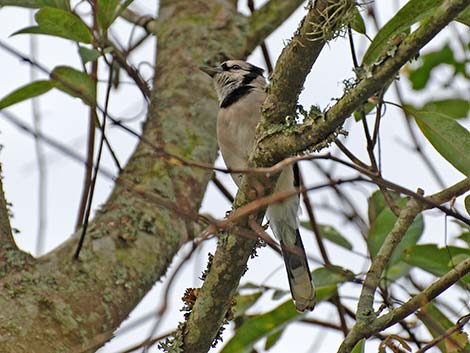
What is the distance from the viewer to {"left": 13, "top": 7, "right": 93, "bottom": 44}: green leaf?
2.59 m

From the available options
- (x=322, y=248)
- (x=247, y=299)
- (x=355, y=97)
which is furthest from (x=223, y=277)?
(x=322, y=248)

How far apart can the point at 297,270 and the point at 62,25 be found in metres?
1.23

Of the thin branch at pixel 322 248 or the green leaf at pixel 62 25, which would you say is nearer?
the green leaf at pixel 62 25

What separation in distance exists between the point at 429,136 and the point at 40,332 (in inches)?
46.2

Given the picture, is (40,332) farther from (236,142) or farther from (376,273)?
(236,142)

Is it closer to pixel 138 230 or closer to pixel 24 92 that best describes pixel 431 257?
pixel 138 230

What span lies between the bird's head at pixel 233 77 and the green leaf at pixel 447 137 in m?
1.24

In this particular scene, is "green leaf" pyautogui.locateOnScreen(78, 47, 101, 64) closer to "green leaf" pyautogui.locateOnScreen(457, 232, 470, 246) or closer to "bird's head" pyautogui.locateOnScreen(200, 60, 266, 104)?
"bird's head" pyautogui.locateOnScreen(200, 60, 266, 104)

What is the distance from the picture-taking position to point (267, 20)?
3.79 metres

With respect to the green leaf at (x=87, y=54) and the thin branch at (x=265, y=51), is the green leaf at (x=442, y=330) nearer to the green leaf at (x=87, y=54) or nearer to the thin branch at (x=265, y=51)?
the green leaf at (x=87, y=54)

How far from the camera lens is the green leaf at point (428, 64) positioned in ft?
13.8

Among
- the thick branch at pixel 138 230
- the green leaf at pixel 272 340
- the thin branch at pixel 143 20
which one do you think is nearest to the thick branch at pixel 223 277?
the thick branch at pixel 138 230

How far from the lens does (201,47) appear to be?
12.0ft

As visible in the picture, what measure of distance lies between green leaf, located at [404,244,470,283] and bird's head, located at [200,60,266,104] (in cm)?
98
